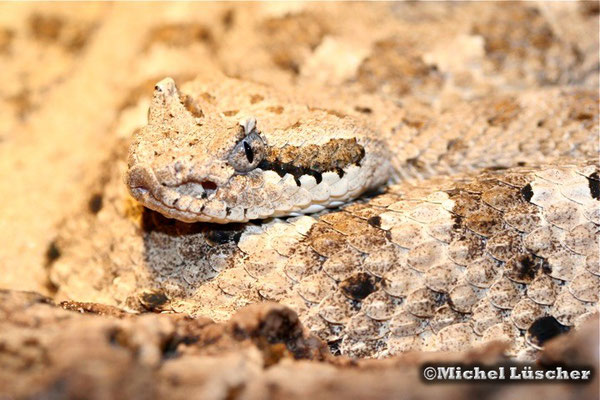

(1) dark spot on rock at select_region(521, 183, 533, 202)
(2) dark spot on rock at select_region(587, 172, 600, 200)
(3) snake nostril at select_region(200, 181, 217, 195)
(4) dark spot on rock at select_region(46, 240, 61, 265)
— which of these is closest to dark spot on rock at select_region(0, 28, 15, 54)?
(4) dark spot on rock at select_region(46, 240, 61, 265)

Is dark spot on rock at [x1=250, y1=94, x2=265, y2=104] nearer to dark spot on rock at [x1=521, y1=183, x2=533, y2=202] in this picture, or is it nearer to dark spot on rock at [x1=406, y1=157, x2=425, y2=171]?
dark spot on rock at [x1=406, y1=157, x2=425, y2=171]

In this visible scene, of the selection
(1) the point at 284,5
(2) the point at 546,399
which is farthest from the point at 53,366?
(1) the point at 284,5

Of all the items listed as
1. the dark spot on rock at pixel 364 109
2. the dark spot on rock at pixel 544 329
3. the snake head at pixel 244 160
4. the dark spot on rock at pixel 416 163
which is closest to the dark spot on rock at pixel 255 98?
the snake head at pixel 244 160

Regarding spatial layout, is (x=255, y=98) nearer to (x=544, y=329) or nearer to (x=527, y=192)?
(x=527, y=192)

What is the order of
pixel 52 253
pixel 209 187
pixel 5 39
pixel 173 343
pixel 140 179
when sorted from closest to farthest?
pixel 173 343 < pixel 140 179 < pixel 209 187 < pixel 52 253 < pixel 5 39

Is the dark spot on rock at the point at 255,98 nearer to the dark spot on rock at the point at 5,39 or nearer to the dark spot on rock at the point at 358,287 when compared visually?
the dark spot on rock at the point at 358,287

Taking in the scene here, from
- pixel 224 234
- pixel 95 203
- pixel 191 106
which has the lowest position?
pixel 224 234

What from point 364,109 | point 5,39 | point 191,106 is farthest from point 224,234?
point 5,39
